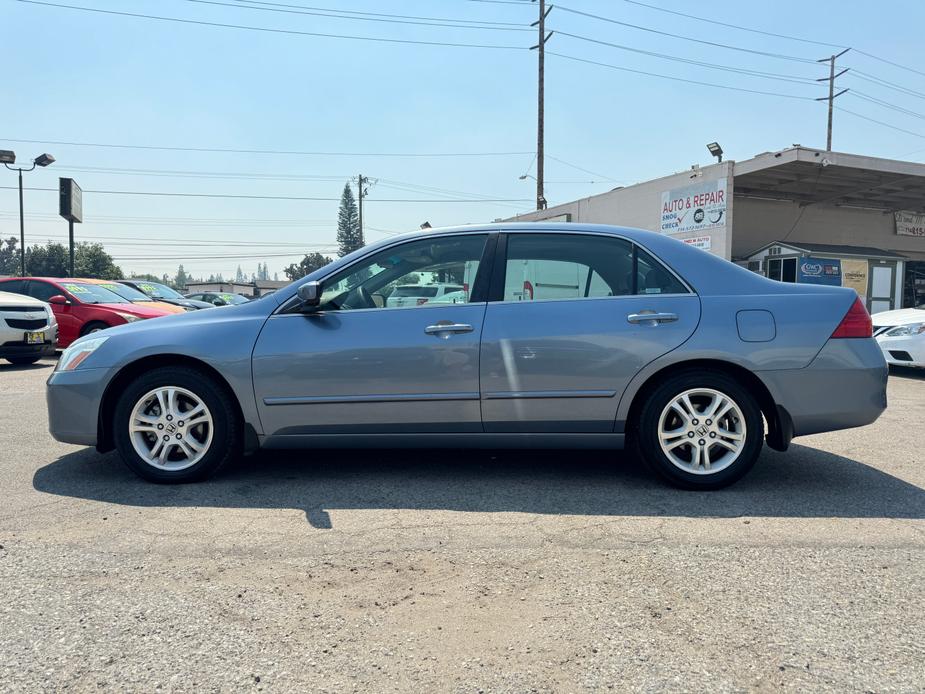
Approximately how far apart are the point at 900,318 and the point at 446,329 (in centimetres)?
848

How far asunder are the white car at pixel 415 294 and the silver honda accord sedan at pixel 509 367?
0.02 metres

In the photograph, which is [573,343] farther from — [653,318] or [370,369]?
[370,369]

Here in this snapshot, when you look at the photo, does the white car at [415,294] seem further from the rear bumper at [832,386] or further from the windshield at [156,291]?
the windshield at [156,291]

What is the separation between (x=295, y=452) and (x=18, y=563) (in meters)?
2.12

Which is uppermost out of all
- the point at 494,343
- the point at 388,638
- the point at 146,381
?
the point at 494,343

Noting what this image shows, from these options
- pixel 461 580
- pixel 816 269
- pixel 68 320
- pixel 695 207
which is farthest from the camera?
pixel 816 269

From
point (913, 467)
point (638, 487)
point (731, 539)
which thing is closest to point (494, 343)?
point (638, 487)

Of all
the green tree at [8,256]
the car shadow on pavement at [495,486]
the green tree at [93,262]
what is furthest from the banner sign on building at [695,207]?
the green tree at [8,256]

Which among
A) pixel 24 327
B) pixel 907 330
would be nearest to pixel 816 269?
pixel 907 330

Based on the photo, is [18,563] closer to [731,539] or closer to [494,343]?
[494,343]

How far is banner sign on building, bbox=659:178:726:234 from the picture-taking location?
17.1 metres

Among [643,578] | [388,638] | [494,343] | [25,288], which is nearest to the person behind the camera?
[388,638]

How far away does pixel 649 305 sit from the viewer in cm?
397

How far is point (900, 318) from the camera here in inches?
379
